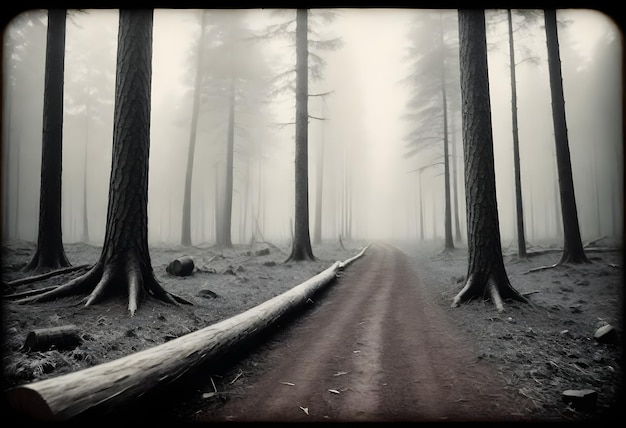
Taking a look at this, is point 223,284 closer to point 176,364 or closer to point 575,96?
point 176,364

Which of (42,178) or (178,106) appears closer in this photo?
(42,178)

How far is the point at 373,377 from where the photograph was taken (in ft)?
11.6

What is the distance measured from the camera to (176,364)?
2980 mm

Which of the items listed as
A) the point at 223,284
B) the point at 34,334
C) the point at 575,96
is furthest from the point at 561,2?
the point at 575,96

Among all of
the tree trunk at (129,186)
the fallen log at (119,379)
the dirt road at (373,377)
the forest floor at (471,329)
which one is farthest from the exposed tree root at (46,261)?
the dirt road at (373,377)

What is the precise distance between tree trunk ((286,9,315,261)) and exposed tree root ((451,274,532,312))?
6.41 metres

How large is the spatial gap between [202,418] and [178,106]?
23.6m

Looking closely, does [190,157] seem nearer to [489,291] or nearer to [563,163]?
[489,291]

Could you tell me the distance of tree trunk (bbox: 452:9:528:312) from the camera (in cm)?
639

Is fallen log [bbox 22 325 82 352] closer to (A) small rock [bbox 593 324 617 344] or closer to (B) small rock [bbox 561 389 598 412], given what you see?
(B) small rock [bbox 561 389 598 412]

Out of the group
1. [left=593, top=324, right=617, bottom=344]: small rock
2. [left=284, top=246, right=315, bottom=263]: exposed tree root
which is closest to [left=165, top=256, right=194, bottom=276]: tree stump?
[left=284, top=246, right=315, bottom=263]: exposed tree root

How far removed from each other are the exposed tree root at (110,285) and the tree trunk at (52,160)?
226 centimetres

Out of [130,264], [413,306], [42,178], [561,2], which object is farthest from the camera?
[42,178]

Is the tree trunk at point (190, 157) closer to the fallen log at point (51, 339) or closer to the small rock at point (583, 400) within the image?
the fallen log at point (51, 339)
